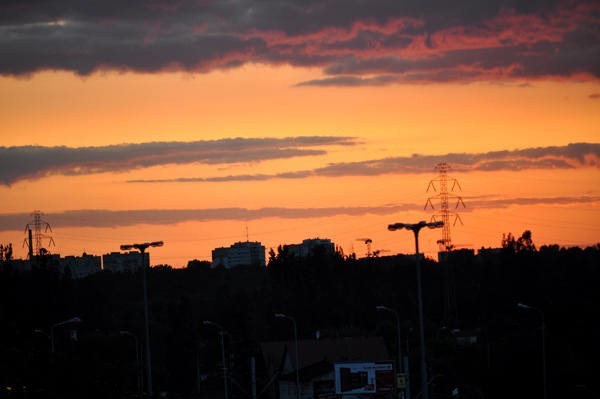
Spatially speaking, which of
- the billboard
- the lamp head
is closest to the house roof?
the billboard

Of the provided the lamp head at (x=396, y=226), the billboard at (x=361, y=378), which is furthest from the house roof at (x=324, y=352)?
the lamp head at (x=396, y=226)

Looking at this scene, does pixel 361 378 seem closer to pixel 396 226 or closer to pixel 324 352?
pixel 324 352

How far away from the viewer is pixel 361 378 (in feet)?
327

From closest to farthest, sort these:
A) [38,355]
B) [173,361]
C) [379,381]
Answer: [38,355] < [379,381] < [173,361]

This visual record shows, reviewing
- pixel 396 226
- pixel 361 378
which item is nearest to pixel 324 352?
pixel 361 378

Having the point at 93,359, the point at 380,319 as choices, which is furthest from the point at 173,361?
the point at 93,359

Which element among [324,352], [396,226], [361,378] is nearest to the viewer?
[396,226]

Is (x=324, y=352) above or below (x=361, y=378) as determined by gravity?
above

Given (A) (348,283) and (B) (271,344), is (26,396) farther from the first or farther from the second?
(A) (348,283)

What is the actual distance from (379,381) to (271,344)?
2419 cm

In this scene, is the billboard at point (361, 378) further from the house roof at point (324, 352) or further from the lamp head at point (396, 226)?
the lamp head at point (396, 226)

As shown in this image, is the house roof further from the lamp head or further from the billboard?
the lamp head

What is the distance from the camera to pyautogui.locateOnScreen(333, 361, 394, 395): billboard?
9944 centimetres

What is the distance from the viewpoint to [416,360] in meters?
122
